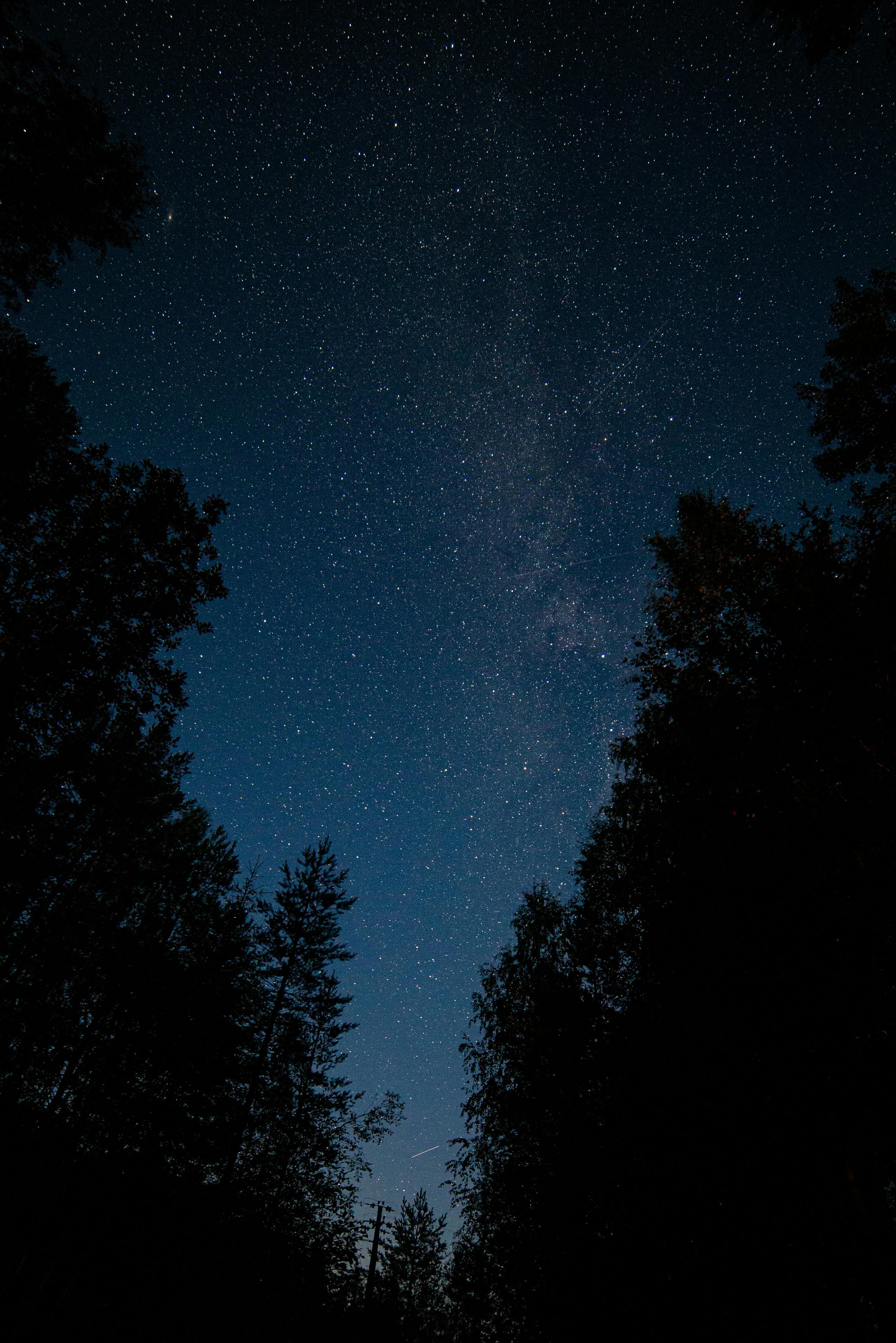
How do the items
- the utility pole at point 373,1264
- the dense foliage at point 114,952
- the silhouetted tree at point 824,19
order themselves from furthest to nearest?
the utility pole at point 373,1264, the dense foliage at point 114,952, the silhouetted tree at point 824,19

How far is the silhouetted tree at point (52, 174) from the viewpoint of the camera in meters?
6.68

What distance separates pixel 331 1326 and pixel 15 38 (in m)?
27.7

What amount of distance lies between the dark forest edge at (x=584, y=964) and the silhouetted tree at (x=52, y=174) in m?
0.04

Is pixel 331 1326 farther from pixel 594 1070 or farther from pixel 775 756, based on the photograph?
pixel 775 756

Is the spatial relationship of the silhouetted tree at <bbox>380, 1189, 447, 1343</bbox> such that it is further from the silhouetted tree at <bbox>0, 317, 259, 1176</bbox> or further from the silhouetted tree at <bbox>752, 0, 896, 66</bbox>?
the silhouetted tree at <bbox>752, 0, 896, 66</bbox>

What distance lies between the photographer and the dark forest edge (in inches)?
262

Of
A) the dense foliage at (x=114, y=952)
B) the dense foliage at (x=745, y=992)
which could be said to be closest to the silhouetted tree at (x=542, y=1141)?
the dense foliage at (x=745, y=992)

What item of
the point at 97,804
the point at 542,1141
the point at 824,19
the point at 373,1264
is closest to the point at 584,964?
the point at 542,1141

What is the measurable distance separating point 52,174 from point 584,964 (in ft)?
52.7

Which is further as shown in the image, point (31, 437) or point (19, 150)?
point (31, 437)

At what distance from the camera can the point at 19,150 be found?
22.6ft

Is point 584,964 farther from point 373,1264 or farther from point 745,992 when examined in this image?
point 373,1264

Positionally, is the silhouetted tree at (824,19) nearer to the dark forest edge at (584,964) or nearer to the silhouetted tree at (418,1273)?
the dark forest edge at (584,964)

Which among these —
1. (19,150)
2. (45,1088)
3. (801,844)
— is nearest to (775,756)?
(801,844)
